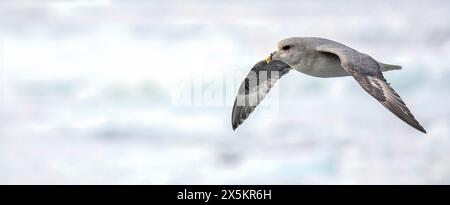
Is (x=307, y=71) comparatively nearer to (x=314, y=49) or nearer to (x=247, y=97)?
(x=314, y=49)

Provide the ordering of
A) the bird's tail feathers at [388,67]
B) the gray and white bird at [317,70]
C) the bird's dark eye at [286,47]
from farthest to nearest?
the bird's dark eye at [286,47], the bird's tail feathers at [388,67], the gray and white bird at [317,70]

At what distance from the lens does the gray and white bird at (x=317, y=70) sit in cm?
1167

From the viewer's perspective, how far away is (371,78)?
39.3ft

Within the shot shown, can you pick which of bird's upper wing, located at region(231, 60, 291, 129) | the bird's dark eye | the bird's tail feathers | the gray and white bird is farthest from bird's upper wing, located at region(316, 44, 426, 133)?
bird's upper wing, located at region(231, 60, 291, 129)

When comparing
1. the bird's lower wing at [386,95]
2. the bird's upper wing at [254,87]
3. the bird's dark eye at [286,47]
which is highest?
the bird's dark eye at [286,47]

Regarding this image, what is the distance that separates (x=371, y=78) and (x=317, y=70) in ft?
4.23

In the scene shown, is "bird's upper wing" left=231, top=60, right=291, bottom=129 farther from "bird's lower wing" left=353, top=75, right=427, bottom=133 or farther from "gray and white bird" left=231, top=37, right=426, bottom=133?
"bird's lower wing" left=353, top=75, right=427, bottom=133

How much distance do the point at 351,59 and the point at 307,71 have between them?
113 centimetres

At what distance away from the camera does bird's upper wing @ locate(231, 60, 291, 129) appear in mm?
14570

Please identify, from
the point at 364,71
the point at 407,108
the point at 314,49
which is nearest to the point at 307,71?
the point at 314,49

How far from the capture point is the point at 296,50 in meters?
13.3

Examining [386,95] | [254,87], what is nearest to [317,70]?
[386,95]

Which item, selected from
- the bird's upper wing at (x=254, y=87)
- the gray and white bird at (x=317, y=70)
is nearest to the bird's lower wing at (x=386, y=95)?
the gray and white bird at (x=317, y=70)

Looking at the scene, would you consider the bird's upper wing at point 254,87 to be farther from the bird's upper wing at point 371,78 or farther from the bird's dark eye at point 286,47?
the bird's upper wing at point 371,78
